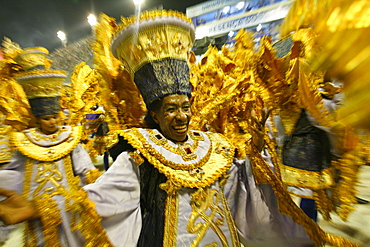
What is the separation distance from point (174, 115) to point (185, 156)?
0.28 m

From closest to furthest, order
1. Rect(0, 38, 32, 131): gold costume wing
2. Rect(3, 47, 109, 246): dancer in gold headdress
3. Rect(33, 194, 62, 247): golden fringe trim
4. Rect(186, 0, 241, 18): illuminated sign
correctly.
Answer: Rect(33, 194, 62, 247): golden fringe trim → Rect(3, 47, 109, 246): dancer in gold headdress → Rect(0, 38, 32, 131): gold costume wing → Rect(186, 0, 241, 18): illuminated sign

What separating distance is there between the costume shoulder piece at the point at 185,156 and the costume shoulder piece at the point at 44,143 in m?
1.53

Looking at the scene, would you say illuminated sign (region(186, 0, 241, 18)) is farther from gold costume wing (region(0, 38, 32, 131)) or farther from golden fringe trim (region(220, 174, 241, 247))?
golden fringe trim (region(220, 174, 241, 247))

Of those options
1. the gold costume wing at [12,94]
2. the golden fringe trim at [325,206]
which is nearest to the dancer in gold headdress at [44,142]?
the gold costume wing at [12,94]

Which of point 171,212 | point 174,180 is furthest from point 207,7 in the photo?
point 171,212

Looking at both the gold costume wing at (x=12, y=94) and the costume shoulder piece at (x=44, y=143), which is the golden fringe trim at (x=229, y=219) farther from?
the gold costume wing at (x=12, y=94)

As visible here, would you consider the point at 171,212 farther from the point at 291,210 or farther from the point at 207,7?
the point at 207,7

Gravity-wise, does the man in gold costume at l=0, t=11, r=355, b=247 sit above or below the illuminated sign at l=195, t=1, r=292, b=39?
below

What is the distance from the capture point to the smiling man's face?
1160mm

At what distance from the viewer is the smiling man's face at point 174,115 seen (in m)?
1.16

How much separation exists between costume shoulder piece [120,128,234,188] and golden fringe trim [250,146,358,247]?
8.0 inches

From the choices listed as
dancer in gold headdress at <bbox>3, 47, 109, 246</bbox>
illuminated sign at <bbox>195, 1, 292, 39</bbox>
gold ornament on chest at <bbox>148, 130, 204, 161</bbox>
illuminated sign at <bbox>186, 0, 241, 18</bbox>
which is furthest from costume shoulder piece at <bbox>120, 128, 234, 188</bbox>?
illuminated sign at <bbox>186, 0, 241, 18</bbox>

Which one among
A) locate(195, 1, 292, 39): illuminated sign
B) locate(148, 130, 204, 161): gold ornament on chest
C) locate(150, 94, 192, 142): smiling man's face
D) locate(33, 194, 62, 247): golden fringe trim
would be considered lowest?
locate(33, 194, 62, 247): golden fringe trim

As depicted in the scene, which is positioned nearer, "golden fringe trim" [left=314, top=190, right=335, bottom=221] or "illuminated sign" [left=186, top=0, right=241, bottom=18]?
"golden fringe trim" [left=314, top=190, right=335, bottom=221]
